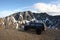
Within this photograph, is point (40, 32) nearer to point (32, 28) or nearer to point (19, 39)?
point (32, 28)

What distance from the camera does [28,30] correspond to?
2497cm

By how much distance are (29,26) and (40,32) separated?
7.39 ft

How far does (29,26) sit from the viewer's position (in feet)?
82.3

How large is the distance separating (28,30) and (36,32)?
6.14 ft

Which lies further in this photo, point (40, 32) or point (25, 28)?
point (25, 28)

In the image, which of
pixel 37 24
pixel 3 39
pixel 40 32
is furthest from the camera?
pixel 37 24

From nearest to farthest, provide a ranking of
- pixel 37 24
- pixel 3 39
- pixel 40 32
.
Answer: pixel 3 39 → pixel 40 32 → pixel 37 24

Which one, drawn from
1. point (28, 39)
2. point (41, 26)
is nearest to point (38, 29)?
point (41, 26)

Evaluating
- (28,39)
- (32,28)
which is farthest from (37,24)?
(28,39)

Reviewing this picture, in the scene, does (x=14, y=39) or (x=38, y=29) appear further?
(x=38, y=29)

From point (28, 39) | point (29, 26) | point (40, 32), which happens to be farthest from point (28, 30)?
point (28, 39)

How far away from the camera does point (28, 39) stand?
15898 millimetres

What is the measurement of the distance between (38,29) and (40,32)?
2.28 ft

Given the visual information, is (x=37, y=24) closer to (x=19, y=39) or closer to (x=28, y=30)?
(x=28, y=30)
